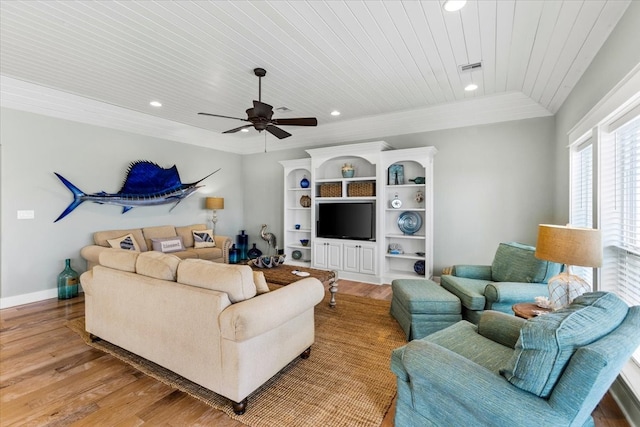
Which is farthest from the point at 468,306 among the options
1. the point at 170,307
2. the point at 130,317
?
the point at 130,317

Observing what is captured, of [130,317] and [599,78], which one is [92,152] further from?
[599,78]

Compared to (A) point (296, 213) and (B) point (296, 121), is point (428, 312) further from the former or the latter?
(A) point (296, 213)

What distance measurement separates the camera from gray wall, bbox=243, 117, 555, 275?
419cm

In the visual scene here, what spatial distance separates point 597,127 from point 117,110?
5.91 metres

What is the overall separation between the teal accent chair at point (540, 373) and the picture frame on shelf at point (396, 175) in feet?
11.7

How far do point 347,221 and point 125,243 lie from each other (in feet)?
11.6

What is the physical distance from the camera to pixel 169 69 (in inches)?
130

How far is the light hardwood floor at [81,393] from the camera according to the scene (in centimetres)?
186

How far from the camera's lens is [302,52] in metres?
2.95

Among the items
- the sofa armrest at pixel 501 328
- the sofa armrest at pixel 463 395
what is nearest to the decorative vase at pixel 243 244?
the sofa armrest at pixel 501 328

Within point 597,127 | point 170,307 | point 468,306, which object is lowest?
point 468,306

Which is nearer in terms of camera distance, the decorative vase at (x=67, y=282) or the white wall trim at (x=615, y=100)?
the white wall trim at (x=615, y=100)

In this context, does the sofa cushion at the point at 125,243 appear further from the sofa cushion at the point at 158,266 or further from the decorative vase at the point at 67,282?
the sofa cushion at the point at 158,266

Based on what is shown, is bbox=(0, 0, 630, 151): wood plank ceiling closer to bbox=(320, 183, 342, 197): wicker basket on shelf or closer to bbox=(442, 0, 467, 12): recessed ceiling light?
bbox=(442, 0, 467, 12): recessed ceiling light
